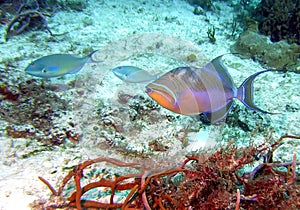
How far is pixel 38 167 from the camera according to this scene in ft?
7.81

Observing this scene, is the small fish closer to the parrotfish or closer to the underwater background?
the underwater background

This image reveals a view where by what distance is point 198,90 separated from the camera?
7.38 ft

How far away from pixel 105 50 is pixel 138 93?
1.76 meters

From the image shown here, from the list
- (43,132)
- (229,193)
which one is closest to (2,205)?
(43,132)

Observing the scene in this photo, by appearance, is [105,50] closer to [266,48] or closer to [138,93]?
[138,93]

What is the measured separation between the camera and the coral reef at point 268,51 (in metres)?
5.07

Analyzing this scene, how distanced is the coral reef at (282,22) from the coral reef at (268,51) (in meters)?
0.80

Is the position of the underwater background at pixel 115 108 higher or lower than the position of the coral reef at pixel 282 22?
lower

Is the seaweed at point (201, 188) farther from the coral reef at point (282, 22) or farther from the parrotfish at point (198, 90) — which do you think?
the coral reef at point (282, 22)

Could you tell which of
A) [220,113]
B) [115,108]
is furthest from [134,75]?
[220,113]

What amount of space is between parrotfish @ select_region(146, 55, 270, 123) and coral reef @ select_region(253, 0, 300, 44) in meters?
4.65

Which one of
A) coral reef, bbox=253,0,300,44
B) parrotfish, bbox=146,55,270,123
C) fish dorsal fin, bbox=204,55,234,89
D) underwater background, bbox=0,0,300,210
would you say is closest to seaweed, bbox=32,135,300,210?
underwater background, bbox=0,0,300,210

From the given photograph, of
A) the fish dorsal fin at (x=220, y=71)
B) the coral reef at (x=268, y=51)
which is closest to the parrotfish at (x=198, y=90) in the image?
the fish dorsal fin at (x=220, y=71)

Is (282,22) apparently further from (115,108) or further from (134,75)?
(115,108)
